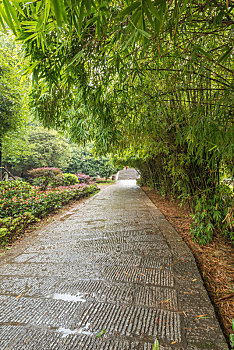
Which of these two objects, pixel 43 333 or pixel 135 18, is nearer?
pixel 135 18

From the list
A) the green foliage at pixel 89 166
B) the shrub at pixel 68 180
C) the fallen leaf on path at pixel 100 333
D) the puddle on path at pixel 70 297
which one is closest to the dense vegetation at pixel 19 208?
the puddle on path at pixel 70 297

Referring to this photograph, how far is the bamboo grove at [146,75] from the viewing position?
862mm

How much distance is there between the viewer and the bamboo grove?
2.83 feet

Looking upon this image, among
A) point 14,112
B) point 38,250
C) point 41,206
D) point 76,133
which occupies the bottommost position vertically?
point 38,250

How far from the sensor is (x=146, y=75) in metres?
2.19

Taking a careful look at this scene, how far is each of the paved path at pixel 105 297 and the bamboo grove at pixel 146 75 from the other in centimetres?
83

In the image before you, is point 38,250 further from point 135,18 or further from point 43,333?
Result: point 135,18

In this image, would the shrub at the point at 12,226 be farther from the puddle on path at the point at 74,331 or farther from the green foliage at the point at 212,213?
the green foliage at the point at 212,213

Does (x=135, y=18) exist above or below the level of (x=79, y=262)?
above

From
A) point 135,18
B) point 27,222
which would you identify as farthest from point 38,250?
point 135,18

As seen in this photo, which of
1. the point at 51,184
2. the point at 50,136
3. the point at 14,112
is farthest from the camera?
the point at 50,136

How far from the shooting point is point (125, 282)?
1.43 m

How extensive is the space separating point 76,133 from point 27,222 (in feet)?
5.47

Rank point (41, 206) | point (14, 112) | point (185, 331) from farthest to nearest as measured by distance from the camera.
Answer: point (14, 112) < point (41, 206) < point (185, 331)
